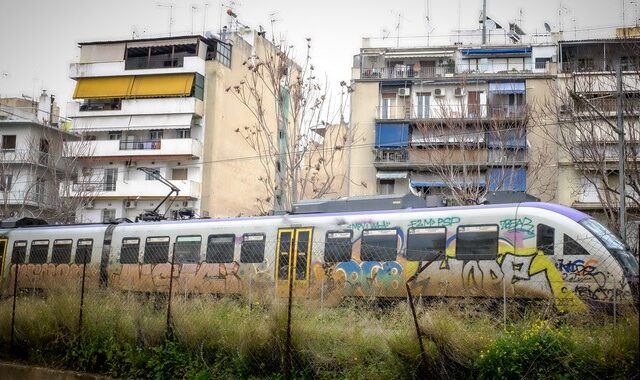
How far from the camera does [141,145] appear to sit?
4391 cm

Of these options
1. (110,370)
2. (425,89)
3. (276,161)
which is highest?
(425,89)

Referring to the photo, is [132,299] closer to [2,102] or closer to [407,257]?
[407,257]

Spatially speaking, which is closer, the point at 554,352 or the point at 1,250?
the point at 554,352

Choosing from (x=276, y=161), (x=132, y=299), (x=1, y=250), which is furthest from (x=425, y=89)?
(x=132, y=299)

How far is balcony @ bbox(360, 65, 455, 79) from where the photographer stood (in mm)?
42438

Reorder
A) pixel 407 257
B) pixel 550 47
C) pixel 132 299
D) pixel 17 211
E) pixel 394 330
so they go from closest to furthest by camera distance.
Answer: pixel 394 330
pixel 132 299
pixel 407 257
pixel 550 47
pixel 17 211

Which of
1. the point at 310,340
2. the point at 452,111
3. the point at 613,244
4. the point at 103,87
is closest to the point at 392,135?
the point at 452,111

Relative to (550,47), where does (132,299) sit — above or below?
below

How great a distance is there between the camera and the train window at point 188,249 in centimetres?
1886

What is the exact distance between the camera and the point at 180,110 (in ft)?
141

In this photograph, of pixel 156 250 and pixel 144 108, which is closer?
pixel 156 250

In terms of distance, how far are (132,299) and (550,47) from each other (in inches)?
1403

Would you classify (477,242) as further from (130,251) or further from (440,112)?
(440,112)

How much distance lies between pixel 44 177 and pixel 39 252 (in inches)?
955
